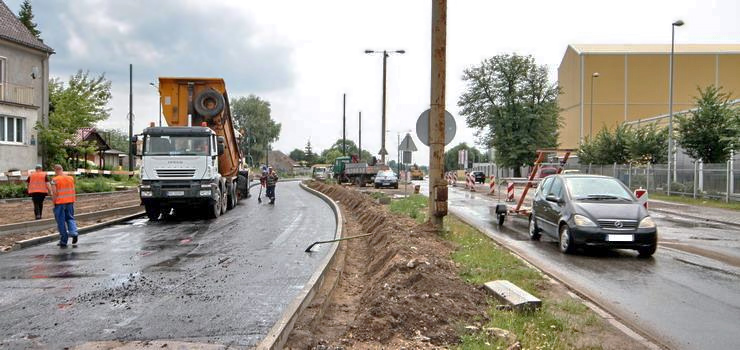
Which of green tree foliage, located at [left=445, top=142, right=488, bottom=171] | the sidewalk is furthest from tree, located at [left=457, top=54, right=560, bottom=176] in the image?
green tree foliage, located at [left=445, top=142, right=488, bottom=171]

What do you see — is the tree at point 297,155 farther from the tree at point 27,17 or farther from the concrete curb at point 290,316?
the concrete curb at point 290,316

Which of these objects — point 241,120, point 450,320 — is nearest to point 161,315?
point 450,320

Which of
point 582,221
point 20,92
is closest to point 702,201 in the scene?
point 582,221

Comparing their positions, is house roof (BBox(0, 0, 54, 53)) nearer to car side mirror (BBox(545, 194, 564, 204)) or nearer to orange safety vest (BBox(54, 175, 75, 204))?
orange safety vest (BBox(54, 175, 75, 204))

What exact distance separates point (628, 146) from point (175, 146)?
29.7 meters

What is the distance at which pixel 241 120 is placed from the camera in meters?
93.4

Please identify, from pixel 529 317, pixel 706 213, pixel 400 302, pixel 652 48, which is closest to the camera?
pixel 529 317

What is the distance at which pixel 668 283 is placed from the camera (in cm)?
771

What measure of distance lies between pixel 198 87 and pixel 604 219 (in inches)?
540

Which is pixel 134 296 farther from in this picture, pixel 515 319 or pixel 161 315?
pixel 515 319

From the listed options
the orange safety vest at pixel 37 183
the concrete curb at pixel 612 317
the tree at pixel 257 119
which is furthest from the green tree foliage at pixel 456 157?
the concrete curb at pixel 612 317

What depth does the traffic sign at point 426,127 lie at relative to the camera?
1091 cm

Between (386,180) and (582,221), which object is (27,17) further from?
(582,221)

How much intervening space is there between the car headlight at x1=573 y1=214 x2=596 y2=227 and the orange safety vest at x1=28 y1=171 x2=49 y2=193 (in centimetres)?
1356
